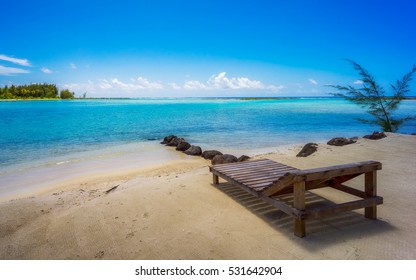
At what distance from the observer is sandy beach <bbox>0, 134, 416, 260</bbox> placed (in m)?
4.02

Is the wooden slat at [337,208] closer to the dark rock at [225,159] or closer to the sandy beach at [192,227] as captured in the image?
the sandy beach at [192,227]

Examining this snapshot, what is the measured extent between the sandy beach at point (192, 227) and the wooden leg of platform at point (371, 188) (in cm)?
18

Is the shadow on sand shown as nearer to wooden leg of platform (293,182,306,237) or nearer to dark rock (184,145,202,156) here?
wooden leg of platform (293,182,306,237)

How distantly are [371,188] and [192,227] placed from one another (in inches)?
121

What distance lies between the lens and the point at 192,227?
480cm

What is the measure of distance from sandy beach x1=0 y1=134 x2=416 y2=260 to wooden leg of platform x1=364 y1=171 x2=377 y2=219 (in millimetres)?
176

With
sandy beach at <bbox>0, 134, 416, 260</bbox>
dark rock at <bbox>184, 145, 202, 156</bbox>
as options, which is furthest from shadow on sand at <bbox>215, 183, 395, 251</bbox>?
dark rock at <bbox>184, 145, 202, 156</bbox>

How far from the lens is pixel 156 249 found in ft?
13.6

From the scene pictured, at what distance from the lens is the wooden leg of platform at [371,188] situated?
4.70 metres

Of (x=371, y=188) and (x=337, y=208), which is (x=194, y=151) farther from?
(x=337, y=208)

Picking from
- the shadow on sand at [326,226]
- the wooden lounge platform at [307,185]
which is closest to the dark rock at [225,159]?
the wooden lounge platform at [307,185]

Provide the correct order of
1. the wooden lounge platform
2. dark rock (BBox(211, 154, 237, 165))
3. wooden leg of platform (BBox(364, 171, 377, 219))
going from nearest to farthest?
the wooden lounge platform
wooden leg of platform (BBox(364, 171, 377, 219))
dark rock (BBox(211, 154, 237, 165))
